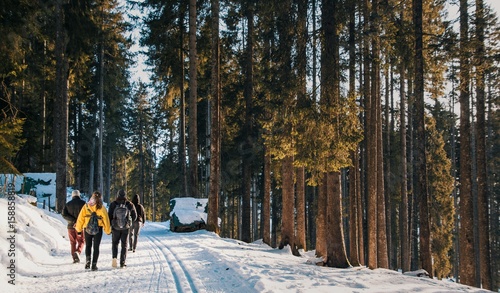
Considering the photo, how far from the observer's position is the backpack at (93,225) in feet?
Result: 30.3

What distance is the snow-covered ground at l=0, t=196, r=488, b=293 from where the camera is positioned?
7180 millimetres

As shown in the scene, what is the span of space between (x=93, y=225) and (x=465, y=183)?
1234cm

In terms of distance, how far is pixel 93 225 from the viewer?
9.27m

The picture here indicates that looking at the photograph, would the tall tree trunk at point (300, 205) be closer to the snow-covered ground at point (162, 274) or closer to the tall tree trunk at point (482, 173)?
the snow-covered ground at point (162, 274)

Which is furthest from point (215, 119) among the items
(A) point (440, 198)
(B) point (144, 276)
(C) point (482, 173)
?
(A) point (440, 198)

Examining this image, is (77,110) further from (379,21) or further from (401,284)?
(401,284)

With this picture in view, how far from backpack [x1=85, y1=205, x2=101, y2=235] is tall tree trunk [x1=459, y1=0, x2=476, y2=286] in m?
11.6

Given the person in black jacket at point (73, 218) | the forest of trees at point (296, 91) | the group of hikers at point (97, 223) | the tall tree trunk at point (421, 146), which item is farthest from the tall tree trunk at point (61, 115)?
the tall tree trunk at point (421, 146)

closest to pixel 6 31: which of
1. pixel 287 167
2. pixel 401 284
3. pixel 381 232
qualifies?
pixel 287 167

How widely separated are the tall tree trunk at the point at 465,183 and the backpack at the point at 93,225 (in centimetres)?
1156

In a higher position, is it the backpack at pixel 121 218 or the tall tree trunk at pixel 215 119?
the tall tree trunk at pixel 215 119

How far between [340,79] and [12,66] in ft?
38.9

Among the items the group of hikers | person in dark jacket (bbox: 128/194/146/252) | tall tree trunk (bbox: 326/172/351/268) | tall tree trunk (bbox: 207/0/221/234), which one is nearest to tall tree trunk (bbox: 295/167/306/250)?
tall tree trunk (bbox: 207/0/221/234)

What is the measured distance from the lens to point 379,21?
12.3 meters
